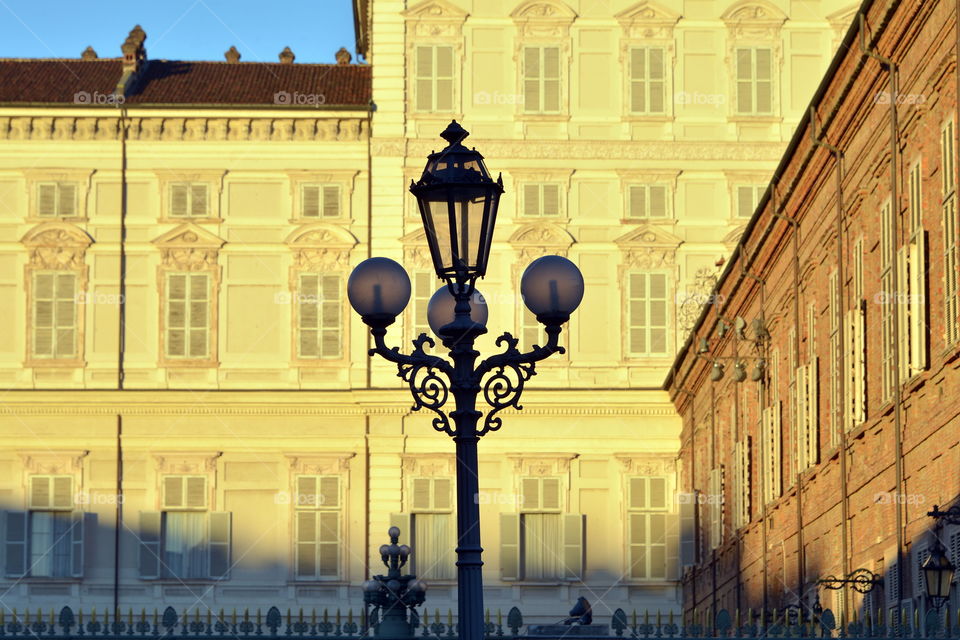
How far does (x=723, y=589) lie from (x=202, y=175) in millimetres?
15603

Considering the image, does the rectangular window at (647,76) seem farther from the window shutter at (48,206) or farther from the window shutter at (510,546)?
the window shutter at (48,206)

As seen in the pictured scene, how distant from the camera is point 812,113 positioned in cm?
2500

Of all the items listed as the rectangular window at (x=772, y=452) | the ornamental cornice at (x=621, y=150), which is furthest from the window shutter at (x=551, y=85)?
the rectangular window at (x=772, y=452)

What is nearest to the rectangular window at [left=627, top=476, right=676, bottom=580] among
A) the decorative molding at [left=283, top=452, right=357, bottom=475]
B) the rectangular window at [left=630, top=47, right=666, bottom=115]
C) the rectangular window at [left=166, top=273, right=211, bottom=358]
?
the decorative molding at [left=283, top=452, right=357, bottom=475]

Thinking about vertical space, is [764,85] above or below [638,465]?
above

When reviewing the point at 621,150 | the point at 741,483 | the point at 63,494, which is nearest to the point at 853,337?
the point at 741,483

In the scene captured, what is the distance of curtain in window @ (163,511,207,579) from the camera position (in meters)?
43.1

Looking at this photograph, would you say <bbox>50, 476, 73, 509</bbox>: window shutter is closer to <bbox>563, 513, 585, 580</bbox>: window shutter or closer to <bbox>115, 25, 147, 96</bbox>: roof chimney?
<bbox>115, 25, 147, 96</bbox>: roof chimney

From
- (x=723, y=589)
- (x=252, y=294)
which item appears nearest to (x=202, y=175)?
(x=252, y=294)

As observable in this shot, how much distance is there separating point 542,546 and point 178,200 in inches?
445

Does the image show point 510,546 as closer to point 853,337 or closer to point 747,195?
point 747,195

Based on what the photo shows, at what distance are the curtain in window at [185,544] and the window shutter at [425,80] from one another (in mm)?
10392

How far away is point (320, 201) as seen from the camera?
146 ft

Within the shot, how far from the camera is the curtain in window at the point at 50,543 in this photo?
4291cm
